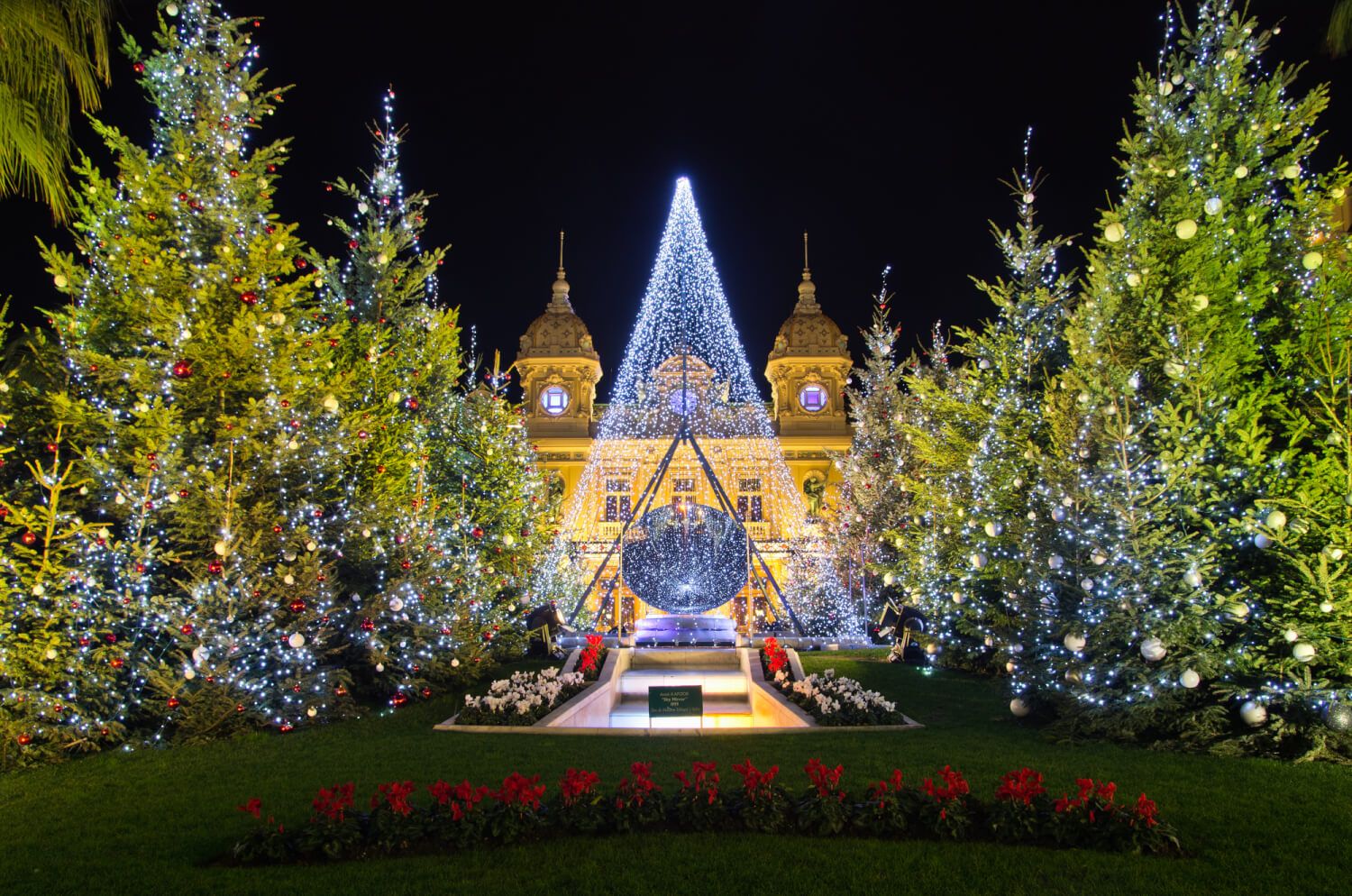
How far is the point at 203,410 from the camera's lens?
12.2m

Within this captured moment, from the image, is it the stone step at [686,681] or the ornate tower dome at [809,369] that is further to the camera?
the ornate tower dome at [809,369]

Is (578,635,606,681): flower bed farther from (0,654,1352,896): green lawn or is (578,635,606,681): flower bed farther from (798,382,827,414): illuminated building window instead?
(798,382,827,414): illuminated building window

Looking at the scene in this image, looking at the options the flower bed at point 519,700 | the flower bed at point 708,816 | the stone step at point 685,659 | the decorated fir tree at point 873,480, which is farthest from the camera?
the decorated fir tree at point 873,480

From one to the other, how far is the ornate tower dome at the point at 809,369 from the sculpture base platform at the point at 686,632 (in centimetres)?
3151

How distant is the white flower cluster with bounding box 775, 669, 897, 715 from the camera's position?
12.9 m

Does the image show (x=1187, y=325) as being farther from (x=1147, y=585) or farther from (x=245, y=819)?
(x=245, y=819)

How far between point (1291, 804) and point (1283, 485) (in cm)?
423

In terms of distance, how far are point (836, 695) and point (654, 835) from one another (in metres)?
7.71

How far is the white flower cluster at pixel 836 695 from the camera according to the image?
42.2 feet

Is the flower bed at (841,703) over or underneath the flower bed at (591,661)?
underneath

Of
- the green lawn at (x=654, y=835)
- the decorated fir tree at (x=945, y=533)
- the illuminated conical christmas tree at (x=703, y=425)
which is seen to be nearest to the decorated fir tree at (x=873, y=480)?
the illuminated conical christmas tree at (x=703, y=425)

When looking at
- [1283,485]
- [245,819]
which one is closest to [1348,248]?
Result: [1283,485]

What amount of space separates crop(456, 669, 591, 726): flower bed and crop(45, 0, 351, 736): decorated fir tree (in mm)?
2054

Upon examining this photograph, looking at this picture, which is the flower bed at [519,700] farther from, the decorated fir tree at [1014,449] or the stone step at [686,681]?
the decorated fir tree at [1014,449]
